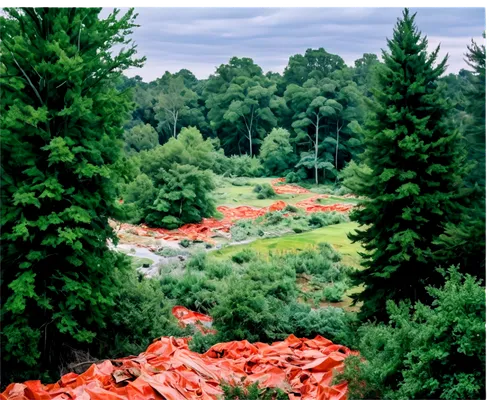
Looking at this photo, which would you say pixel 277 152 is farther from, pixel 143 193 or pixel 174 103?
pixel 143 193

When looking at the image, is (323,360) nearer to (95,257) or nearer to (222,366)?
(222,366)

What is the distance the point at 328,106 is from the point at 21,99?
6.88 m

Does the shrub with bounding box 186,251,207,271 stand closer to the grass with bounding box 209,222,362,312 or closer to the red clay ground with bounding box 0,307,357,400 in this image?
the grass with bounding box 209,222,362,312

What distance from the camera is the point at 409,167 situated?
1048 cm

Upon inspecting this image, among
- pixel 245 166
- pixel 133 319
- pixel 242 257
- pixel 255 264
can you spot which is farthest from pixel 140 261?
pixel 133 319

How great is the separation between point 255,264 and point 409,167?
430 centimetres

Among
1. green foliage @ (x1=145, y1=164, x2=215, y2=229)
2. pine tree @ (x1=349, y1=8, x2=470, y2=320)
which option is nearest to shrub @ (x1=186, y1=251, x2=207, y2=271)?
green foliage @ (x1=145, y1=164, x2=215, y2=229)

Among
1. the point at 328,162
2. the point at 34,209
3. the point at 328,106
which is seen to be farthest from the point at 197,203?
the point at 34,209

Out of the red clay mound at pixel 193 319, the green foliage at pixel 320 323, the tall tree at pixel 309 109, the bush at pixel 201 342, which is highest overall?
the tall tree at pixel 309 109

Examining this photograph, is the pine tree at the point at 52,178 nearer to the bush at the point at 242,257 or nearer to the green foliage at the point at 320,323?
the green foliage at the point at 320,323

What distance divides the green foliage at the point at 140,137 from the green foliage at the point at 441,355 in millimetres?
9343

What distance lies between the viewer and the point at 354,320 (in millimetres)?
11133

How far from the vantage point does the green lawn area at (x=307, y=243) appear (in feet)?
56.4

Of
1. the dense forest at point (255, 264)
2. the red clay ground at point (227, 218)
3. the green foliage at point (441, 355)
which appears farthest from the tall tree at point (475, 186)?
the red clay ground at point (227, 218)
